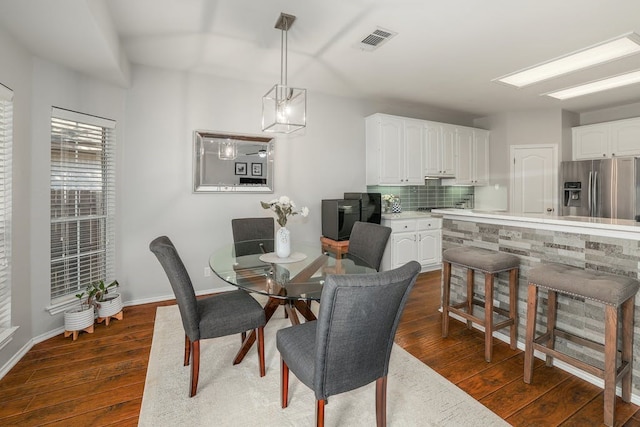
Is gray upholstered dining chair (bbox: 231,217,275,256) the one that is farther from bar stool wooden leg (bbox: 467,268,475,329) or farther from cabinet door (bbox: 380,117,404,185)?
cabinet door (bbox: 380,117,404,185)

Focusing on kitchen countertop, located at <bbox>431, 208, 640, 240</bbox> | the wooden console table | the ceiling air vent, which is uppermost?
the ceiling air vent

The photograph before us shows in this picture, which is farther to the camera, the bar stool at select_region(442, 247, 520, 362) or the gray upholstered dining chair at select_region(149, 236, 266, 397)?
the bar stool at select_region(442, 247, 520, 362)

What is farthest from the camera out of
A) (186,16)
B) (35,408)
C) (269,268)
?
(186,16)

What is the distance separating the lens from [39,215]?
2.56m

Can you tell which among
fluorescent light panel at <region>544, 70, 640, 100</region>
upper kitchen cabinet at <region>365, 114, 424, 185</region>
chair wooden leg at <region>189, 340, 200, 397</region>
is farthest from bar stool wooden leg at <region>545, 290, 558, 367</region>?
fluorescent light panel at <region>544, 70, 640, 100</region>

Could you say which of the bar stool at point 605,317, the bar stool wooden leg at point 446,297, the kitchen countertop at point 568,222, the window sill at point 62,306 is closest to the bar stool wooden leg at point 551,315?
the bar stool at point 605,317

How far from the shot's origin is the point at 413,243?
453 centimetres

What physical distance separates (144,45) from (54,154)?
4.14 feet

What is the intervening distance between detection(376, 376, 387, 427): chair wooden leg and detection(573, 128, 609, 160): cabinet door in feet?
17.9

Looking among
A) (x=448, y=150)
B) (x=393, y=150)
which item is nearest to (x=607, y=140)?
(x=448, y=150)

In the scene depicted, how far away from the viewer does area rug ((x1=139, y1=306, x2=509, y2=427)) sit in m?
1.68

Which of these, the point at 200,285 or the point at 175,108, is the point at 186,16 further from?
the point at 200,285

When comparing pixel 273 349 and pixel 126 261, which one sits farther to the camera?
pixel 126 261

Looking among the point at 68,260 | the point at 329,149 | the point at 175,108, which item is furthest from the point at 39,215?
the point at 329,149
